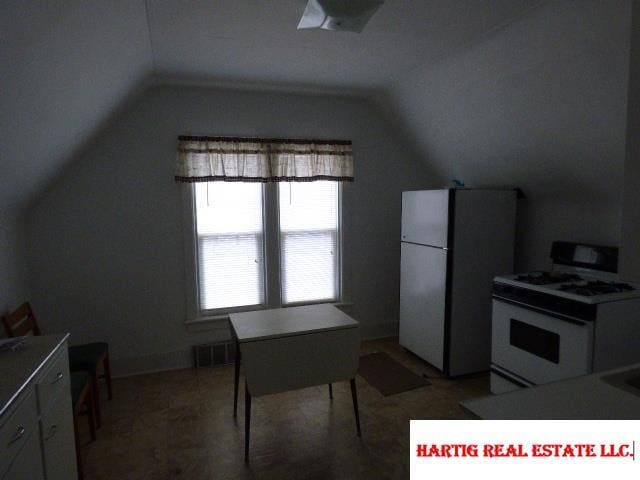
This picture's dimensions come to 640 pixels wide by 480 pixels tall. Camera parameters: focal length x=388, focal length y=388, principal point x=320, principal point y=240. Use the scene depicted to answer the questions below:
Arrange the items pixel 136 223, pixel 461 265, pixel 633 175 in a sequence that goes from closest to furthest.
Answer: pixel 633 175 < pixel 461 265 < pixel 136 223

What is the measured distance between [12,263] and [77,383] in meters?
1.10

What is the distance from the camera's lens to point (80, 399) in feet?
7.09

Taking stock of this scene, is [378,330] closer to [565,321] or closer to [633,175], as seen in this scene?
[565,321]

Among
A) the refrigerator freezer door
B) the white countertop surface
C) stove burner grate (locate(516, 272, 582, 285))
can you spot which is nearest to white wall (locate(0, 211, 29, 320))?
the white countertop surface

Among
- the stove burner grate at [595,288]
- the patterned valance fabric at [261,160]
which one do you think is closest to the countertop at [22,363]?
the patterned valance fabric at [261,160]

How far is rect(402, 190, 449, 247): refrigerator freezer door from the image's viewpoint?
3.12 meters

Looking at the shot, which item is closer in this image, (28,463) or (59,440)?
(28,463)

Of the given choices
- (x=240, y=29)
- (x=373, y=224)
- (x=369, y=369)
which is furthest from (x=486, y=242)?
(x=240, y=29)

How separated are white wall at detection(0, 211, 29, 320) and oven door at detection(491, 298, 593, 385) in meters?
3.30

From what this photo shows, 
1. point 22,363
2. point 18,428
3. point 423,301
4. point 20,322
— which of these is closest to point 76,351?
point 20,322

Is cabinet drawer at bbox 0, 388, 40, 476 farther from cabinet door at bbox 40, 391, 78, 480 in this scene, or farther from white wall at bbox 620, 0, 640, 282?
white wall at bbox 620, 0, 640, 282

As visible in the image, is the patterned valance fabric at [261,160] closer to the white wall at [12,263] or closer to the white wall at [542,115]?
the white wall at [542,115]

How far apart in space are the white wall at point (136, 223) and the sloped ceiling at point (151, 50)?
29 centimetres

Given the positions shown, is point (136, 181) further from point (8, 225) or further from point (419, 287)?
point (419, 287)
